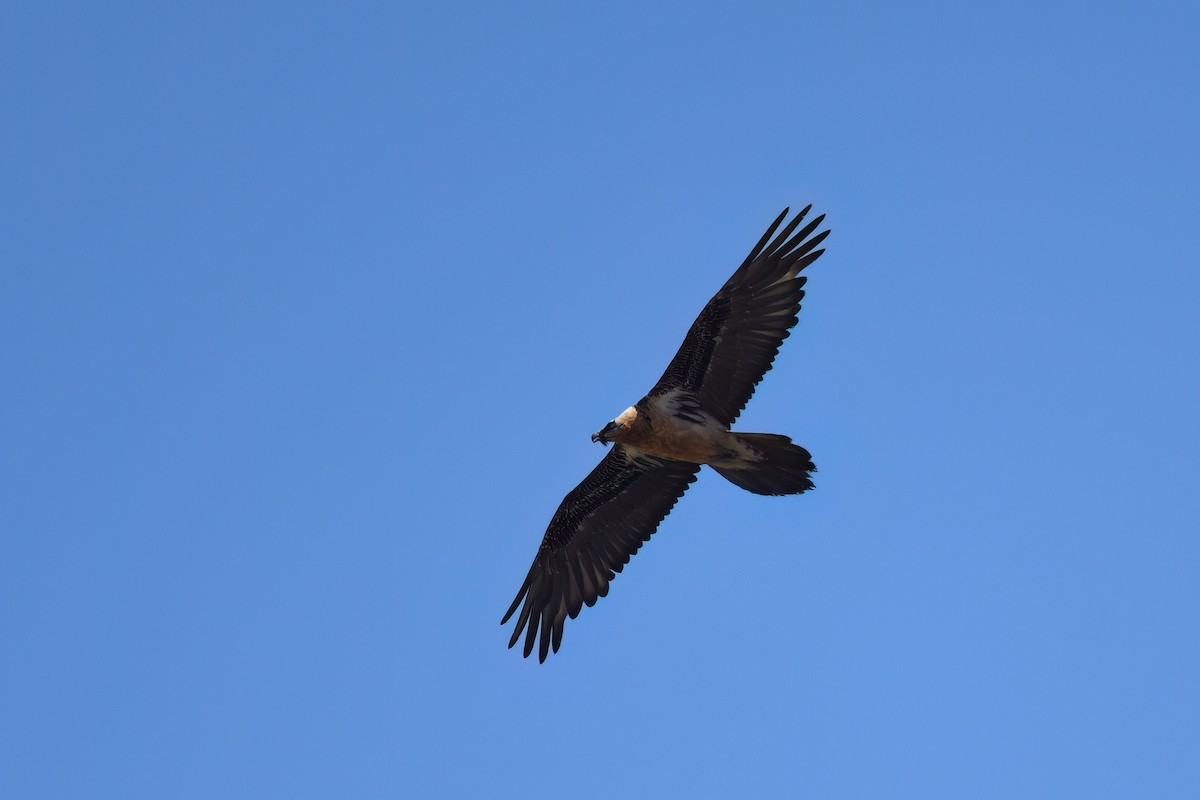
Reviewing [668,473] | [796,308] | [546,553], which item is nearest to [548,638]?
[546,553]

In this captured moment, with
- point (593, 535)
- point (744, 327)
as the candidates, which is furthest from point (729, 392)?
point (593, 535)

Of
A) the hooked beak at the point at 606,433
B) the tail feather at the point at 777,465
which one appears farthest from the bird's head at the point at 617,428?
the tail feather at the point at 777,465

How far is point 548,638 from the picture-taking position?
661 inches

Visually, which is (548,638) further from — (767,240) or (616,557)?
(767,240)

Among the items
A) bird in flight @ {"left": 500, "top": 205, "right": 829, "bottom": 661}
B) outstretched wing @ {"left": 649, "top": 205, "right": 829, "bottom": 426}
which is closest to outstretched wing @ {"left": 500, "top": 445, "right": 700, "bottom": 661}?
bird in flight @ {"left": 500, "top": 205, "right": 829, "bottom": 661}

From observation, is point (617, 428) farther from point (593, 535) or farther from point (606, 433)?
point (593, 535)

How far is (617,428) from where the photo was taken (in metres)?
15.4

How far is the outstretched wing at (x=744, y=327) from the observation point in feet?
48.7

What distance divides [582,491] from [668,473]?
1110 mm

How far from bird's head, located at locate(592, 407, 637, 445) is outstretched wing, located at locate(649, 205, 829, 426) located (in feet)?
1.16

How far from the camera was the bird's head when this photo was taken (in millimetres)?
15406

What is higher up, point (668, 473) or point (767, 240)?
point (767, 240)

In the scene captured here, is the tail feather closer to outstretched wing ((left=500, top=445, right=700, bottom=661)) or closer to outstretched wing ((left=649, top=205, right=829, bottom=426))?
outstretched wing ((left=649, top=205, right=829, bottom=426))

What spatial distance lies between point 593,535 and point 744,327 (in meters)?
3.50
